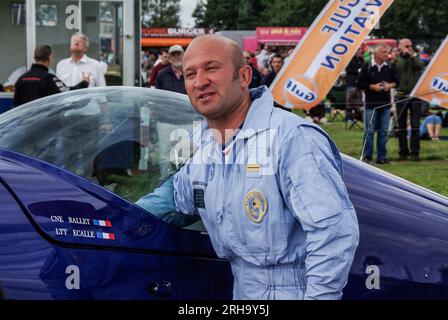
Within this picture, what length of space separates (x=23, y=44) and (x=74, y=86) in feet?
12.1

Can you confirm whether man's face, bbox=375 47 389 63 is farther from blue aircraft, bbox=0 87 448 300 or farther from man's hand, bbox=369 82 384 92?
blue aircraft, bbox=0 87 448 300

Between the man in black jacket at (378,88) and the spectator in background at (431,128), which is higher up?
the man in black jacket at (378,88)

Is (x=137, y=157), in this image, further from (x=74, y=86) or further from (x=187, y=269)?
(x=74, y=86)

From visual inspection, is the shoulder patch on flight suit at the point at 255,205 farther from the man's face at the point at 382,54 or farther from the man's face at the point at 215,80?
the man's face at the point at 382,54

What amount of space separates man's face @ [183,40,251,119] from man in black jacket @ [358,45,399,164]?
979 cm

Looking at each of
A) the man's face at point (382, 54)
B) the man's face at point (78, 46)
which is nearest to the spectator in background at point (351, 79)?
the man's face at point (382, 54)

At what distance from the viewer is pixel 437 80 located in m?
10.2

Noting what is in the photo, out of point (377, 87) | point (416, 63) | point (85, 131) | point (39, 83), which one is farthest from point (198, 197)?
point (416, 63)

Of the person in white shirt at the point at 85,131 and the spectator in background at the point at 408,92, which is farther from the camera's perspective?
the spectator in background at the point at 408,92

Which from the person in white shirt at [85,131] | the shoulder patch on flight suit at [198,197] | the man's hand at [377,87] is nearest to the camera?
the shoulder patch on flight suit at [198,197]

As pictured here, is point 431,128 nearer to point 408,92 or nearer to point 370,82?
point 408,92

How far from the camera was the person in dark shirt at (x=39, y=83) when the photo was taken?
824 centimetres

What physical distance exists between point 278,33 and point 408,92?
35513 mm
